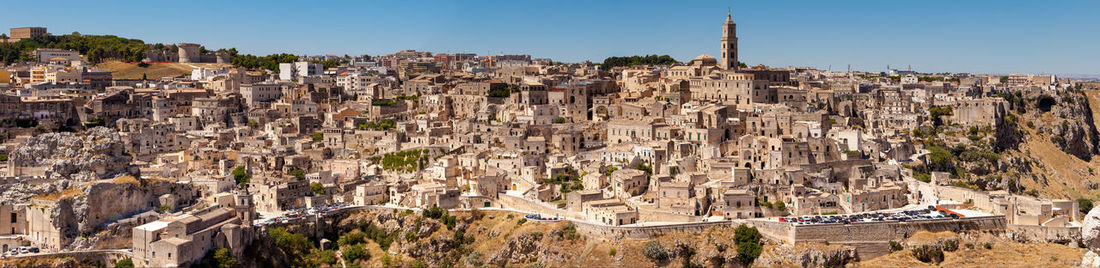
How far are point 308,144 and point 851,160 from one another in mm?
26627

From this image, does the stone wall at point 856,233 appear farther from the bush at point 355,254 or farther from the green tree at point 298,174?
the green tree at point 298,174

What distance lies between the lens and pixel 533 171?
4394 centimetres

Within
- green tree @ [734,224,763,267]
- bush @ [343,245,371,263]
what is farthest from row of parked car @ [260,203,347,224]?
green tree @ [734,224,763,267]

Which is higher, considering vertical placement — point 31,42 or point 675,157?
point 31,42

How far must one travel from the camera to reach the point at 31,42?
8706cm

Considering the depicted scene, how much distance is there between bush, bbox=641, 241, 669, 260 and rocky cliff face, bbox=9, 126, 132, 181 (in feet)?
75.1

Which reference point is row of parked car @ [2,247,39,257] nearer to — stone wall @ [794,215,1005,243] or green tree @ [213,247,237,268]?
green tree @ [213,247,237,268]

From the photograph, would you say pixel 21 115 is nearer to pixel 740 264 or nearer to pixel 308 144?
pixel 308 144

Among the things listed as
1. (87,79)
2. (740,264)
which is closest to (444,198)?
(740,264)

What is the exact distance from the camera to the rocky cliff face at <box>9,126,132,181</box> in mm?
41094

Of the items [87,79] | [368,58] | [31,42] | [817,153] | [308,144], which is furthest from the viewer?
[368,58]

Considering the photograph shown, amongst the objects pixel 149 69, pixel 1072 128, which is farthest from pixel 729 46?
pixel 149 69

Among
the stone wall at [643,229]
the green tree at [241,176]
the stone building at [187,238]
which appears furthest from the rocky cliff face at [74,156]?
the stone wall at [643,229]

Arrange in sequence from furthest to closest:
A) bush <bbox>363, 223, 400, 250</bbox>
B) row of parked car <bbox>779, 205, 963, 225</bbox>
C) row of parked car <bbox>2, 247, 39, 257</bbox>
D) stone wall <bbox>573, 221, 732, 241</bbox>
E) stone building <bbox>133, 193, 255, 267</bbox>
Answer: bush <bbox>363, 223, 400, 250</bbox>
row of parked car <bbox>779, 205, 963, 225</bbox>
stone wall <bbox>573, 221, 732, 241</bbox>
row of parked car <bbox>2, 247, 39, 257</bbox>
stone building <bbox>133, 193, 255, 267</bbox>
